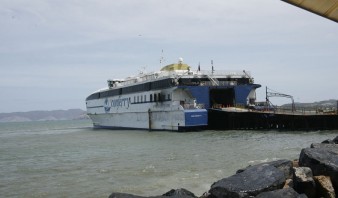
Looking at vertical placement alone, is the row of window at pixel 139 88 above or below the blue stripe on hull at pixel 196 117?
above

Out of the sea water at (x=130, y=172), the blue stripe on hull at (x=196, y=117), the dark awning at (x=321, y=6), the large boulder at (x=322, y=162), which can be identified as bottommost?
the sea water at (x=130, y=172)

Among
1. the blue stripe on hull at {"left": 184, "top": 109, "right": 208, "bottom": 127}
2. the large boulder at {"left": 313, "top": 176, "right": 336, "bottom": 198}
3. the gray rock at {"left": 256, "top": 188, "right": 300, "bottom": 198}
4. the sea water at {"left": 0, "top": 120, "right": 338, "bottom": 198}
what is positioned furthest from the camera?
the blue stripe on hull at {"left": 184, "top": 109, "right": 208, "bottom": 127}

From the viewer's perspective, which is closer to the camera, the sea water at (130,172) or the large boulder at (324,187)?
the large boulder at (324,187)

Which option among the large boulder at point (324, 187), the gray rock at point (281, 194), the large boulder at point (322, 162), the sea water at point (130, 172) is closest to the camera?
the gray rock at point (281, 194)

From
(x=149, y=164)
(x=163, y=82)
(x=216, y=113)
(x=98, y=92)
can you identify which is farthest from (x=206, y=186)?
(x=98, y=92)

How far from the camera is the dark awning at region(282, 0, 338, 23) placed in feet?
14.4

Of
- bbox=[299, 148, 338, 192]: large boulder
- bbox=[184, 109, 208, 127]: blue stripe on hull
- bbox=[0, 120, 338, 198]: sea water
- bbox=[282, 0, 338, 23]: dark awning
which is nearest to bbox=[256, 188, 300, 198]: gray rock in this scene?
bbox=[299, 148, 338, 192]: large boulder

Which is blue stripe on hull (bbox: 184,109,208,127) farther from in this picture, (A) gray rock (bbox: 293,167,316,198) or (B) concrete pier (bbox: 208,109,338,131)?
(A) gray rock (bbox: 293,167,316,198)

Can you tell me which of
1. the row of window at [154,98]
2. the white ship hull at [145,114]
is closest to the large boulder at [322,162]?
the white ship hull at [145,114]

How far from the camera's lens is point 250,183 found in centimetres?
748

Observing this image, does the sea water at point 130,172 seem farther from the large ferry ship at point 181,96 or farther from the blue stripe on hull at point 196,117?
the large ferry ship at point 181,96

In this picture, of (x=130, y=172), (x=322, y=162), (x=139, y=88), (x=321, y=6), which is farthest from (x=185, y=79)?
(x=321, y=6)

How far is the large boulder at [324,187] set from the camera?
23.9 feet

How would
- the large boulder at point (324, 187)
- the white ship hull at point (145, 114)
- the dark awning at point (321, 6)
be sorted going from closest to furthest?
the dark awning at point (321, 6) → the large boulder at point (324, 187) → the white ship hull at point (145, 114)
